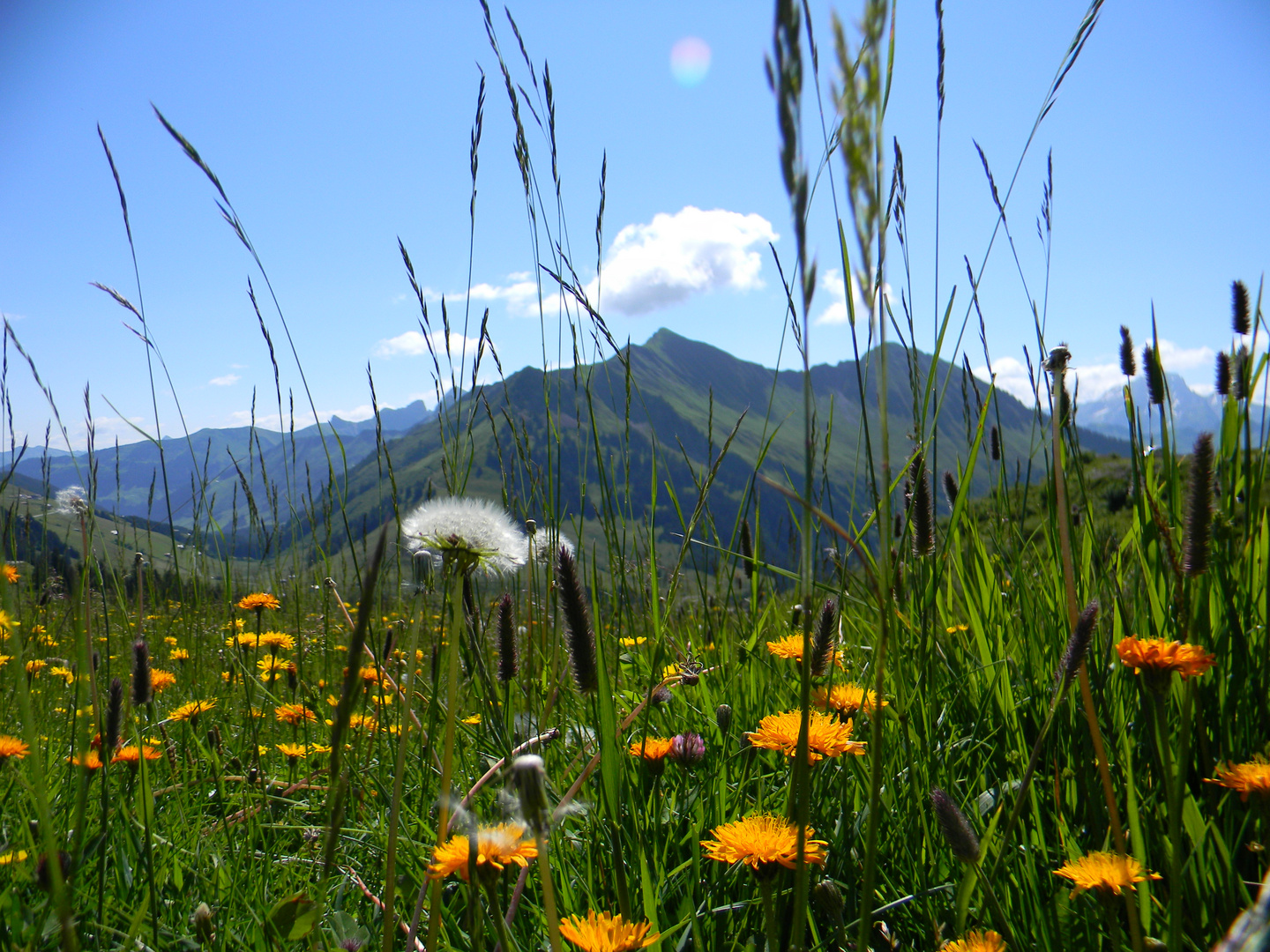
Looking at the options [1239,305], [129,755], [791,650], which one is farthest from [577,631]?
[1239,305]

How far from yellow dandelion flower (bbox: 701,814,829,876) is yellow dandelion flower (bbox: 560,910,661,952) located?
0.15 metres

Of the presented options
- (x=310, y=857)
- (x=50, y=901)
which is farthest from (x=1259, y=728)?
(x=50, y=901)

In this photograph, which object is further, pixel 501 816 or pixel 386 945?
pixel 501 816

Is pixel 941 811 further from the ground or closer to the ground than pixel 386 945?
further from the ground

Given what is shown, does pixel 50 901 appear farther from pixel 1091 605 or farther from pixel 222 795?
pixel 1091 605

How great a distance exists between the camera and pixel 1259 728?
129 cm

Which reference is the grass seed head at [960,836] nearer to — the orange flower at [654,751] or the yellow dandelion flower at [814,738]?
the yellow dandelion flower at [814,738]

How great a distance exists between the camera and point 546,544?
1885mm

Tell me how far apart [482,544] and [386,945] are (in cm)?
53

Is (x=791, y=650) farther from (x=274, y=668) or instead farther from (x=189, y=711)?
(x=274, y=668)

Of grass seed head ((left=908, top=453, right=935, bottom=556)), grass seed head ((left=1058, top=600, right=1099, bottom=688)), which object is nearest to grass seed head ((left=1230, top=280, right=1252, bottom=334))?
grass seed head ((left=908, top=453, right=935, bottom=556))

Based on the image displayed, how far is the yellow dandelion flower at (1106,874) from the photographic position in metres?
0.84

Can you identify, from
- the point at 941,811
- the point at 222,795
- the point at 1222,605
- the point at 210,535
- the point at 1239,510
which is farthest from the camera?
the point at 210,535

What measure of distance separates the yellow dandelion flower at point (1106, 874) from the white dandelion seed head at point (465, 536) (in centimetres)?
86
